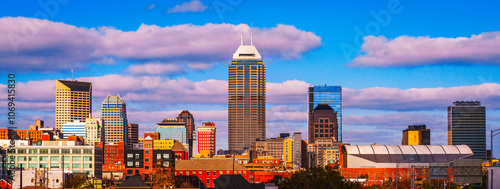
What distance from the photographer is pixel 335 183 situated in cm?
16738

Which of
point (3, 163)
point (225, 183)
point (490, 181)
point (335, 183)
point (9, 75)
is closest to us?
point (225, 183)

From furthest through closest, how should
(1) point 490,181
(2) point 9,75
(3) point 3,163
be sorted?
A: (3) point 3,163 < (1) point 490,181 < (2) point 9,75

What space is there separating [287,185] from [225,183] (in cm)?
8722

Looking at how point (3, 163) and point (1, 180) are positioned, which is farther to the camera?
point (3, 163)

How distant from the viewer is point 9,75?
362 ft

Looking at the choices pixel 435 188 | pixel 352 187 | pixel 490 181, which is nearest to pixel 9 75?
pixel 490 181

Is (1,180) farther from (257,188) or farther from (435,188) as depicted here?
(435,188)

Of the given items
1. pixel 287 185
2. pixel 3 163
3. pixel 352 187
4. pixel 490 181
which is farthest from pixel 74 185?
pixel 490 181

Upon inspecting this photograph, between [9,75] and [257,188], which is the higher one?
[9,75]

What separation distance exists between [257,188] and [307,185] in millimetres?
58983

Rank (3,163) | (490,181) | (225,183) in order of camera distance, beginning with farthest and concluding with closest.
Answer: (3,163), (490,181), (225,183)

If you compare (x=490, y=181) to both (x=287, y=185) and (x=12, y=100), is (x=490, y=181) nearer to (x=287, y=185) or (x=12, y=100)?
(x=287, y=185)

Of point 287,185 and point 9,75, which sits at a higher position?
point 9,75

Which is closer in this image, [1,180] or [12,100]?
[12,100]
